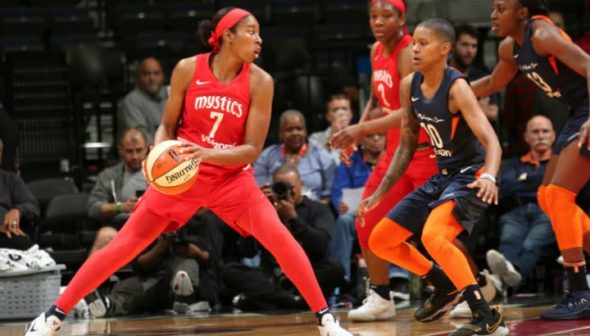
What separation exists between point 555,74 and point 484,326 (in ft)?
5.69

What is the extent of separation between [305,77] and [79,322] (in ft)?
15.2

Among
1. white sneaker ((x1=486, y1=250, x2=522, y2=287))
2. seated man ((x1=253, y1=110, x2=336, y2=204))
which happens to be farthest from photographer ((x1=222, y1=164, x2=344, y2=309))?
white sneaker ((x1=486, y1=250, x2=522, y2=287))

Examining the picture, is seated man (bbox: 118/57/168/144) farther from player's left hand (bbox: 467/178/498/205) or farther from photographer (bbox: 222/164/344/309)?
player's left hand (bbox: 467/178/498/205)

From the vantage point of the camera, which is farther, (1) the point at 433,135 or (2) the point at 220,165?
(1) the point at 433,135

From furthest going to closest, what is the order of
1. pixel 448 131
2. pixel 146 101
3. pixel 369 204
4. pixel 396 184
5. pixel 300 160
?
pixel 146 101
pixel 300 160
pixel 396 184
pixel 369 204
pixel 448 131

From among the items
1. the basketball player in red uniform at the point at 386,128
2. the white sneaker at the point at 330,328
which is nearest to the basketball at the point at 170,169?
the white sneaker at the point at 330,328

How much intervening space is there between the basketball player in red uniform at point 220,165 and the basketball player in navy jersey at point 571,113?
1.59 m

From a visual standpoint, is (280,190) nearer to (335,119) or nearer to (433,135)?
(335,119)

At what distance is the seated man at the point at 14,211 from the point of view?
8.98 metres

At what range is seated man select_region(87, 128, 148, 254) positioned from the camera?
9.36m

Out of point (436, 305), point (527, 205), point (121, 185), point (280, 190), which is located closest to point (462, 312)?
point (436, 305)

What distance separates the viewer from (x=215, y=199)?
19.3ft

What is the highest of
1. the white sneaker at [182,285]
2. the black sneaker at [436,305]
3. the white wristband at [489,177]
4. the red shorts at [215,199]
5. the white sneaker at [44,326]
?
the white wristband at [489,177]

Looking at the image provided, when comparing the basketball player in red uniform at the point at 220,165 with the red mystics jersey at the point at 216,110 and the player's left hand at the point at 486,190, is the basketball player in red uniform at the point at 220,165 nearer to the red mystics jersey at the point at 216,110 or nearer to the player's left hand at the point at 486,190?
the red mystics jersey at the point at 216,110
